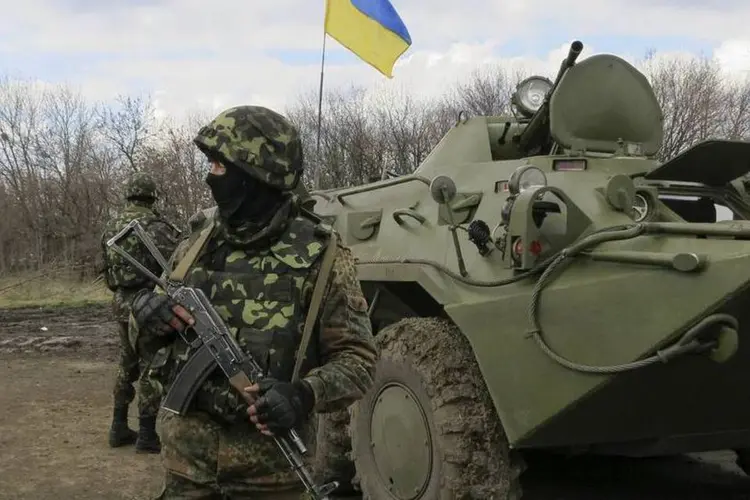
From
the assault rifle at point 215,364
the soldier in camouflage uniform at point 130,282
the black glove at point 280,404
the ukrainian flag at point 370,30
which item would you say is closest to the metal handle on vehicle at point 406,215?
the soldier in camouflage uniform at point 130,282

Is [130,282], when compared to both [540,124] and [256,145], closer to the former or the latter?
[540,124]

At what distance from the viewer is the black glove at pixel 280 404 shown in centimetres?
239

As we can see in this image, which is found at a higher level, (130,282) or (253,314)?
(253,314)

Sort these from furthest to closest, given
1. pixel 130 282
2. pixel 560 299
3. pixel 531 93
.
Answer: pixel 130 282 → pixel 531 93 → pixel 560 299

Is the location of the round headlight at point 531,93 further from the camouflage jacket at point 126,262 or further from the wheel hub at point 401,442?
the camouflage jacket at point 126,262

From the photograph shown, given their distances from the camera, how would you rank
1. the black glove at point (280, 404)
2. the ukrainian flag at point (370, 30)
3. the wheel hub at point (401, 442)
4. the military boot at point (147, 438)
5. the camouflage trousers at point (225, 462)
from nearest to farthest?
the black glove at point (280, 404) < the camouflage trousers at point (225, 462) < the wheel hub at point (401, 442) < the military boot at point (147, 438) < the ukrainian flag at point (370, 30)

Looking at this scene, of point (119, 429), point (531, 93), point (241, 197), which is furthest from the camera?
point (119, 429)

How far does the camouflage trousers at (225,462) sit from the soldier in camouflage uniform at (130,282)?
326 cm

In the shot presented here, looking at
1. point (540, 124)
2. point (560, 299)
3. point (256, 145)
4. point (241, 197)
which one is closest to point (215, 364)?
point (241, 197)

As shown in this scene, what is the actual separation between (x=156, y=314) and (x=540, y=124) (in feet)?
11.0

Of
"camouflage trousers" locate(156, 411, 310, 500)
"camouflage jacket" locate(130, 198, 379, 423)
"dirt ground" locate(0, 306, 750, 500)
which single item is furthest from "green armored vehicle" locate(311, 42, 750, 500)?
"camouflage trousers" locate(156, 411, 310, 500)

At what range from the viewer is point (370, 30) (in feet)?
27.0

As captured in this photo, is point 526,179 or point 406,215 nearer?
point 526,179

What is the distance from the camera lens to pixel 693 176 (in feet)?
14.6
